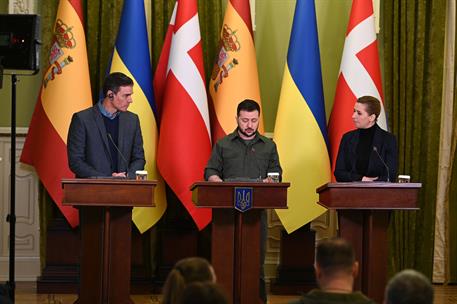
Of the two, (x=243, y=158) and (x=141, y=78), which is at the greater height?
(x=141, y=78)

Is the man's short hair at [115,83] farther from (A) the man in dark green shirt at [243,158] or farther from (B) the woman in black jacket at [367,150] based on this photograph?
(B) the woman in black jacket at [367,150]

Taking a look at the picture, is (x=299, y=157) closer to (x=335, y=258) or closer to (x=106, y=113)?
(x=106, y=113)

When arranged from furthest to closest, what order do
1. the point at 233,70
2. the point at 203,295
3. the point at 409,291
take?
the point at 233,70
the point at 409,291
the point at 203,295

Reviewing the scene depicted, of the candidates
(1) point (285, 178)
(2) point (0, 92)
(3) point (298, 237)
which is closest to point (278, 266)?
(3) point (298, 237)

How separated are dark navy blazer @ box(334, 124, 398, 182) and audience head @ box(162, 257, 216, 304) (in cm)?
355

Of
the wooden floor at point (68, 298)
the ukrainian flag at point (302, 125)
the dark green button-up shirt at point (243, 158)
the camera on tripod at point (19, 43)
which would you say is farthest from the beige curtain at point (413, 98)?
the camera on tripod at point (19, 43)

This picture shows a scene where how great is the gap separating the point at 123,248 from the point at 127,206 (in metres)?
0.36

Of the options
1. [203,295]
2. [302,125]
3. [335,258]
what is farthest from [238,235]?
[203,295]

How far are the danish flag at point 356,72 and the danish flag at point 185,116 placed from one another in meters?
1.20

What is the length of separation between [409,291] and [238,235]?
335 cm

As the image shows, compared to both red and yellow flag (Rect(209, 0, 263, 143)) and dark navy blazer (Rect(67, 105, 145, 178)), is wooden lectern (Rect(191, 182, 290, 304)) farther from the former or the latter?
red and yellow flag (Rect(209, 0, 263, 143))

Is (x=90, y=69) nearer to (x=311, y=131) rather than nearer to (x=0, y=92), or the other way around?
(x=0, y=92)

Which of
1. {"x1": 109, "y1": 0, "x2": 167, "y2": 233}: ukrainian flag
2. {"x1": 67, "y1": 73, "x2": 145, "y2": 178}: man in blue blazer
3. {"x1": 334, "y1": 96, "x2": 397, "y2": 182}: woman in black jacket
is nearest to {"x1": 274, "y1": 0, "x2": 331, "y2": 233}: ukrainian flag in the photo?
{"x1": 109, "y1": 0, "x2": 167, "y2": 233}: ukrainian flag

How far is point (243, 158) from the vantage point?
6727 mm
